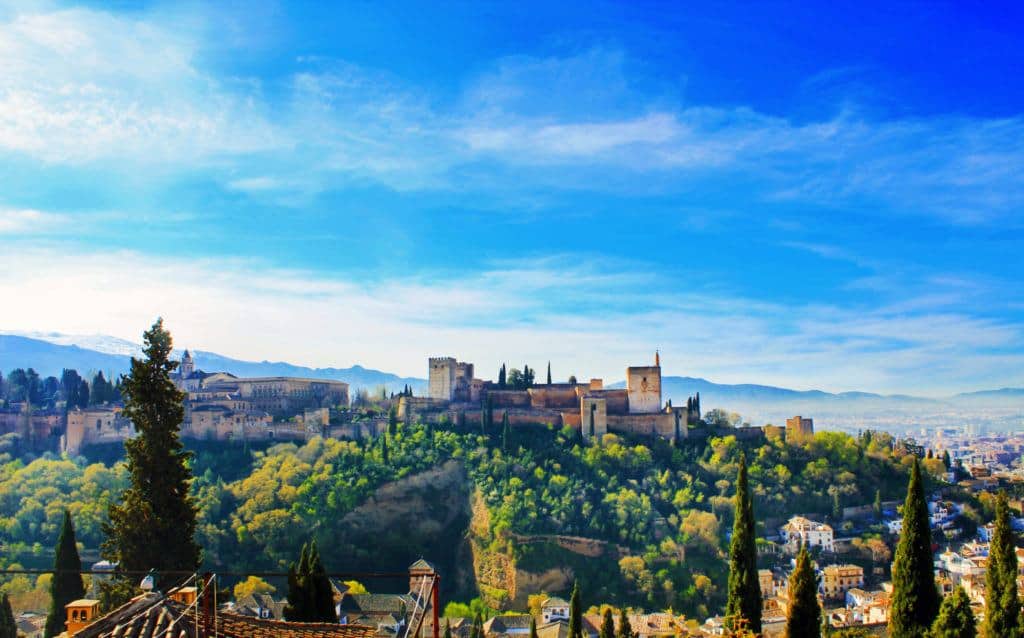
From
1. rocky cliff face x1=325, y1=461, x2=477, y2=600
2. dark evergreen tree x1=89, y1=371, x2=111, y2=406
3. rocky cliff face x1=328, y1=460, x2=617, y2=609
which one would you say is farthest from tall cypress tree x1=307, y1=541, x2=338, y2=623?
dark evergreen tree x1=89, y1=371, x2=111, y2=406

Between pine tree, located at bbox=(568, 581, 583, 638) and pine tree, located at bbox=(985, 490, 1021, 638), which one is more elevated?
pine tree, located at bbox=(985, 490, 1021, 638)

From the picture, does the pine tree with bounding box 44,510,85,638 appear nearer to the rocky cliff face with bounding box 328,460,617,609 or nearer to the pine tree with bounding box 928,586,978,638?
the pine tree with bounding box 928,586,978,638

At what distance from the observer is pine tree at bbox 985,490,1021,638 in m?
19.8

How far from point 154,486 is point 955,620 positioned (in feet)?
50.5

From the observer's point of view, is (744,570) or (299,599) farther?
(744,570)

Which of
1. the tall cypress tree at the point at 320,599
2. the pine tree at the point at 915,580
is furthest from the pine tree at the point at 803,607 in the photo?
the tall cypress tree at the point at 320,599

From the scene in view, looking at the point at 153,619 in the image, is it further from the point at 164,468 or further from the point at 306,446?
the point at 306,446

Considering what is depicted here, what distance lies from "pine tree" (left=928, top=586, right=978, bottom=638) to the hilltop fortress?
37631 mm

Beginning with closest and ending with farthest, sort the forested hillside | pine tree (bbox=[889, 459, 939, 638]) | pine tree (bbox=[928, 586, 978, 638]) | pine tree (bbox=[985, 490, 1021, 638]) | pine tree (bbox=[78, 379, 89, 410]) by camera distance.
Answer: pine tree (bbox=[928, 586, 978, 638]) < pine tree (bbox=[889, 459, 939, 638]) < pine tree (bbox=[985, 490, 1021, 638]) < the forested hillside < pine tree (bbox=[78, 379, 89, 410])

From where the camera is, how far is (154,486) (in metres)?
16.2

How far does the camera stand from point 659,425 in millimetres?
56938

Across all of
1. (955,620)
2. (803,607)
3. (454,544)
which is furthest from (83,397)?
(955,620)

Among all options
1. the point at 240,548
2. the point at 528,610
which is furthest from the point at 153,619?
the point at 240,548

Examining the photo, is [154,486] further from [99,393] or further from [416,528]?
[99,393]
